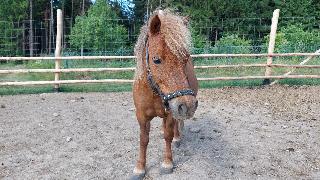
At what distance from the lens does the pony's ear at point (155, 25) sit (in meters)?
2.98

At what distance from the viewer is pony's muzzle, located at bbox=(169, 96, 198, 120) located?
2.73m

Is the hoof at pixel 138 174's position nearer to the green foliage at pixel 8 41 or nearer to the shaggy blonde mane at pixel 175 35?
the shaggy blonde mane at pixel 175 35

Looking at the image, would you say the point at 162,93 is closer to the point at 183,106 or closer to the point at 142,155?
the point at 183,106

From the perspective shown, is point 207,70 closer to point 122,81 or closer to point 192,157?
point 122,81

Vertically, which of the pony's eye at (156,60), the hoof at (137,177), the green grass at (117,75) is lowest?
the hoof at (137,177)

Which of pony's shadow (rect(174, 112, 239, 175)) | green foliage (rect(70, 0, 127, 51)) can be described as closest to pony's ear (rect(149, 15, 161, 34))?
pony's shadow (rect(174, 112, 239, 175))

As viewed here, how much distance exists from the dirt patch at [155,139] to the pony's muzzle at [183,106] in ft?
4.20

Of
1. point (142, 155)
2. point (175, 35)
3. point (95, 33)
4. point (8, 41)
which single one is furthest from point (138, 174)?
point (8, 41)

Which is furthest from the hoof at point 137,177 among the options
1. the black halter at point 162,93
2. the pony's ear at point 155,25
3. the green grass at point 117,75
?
the green grass at point 117,75

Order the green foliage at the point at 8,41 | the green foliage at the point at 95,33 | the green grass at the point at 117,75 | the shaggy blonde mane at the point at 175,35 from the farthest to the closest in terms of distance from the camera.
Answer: the green foliage at the point at 8,41 < the green foliage at the point at 95,33 < the green grass at the point at 117,75 < the shaggy blonde mane at the point at 175,35

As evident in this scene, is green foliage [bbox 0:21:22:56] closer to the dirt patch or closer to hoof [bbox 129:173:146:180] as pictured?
the dirt patch

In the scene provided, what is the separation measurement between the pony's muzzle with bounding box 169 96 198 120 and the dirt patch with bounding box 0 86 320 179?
1.28 meters

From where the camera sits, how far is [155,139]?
504 centimetres

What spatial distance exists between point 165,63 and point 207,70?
6948 mm
